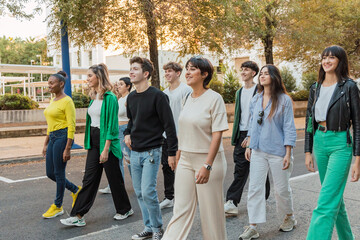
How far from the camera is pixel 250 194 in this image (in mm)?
4238

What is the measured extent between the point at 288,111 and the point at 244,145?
103cm

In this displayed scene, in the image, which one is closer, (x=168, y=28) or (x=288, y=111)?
(x=288, y=111)

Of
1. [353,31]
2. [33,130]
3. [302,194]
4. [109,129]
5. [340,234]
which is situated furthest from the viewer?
[353,31]

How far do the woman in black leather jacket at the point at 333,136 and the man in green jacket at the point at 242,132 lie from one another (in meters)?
1.65

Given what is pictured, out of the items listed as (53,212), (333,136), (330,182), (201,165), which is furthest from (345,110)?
(53,212)

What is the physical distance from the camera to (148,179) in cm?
412

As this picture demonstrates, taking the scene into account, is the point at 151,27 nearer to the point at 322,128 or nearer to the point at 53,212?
the point at 53,212

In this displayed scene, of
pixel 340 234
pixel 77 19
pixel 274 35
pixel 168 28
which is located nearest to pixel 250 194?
pixel 340 234

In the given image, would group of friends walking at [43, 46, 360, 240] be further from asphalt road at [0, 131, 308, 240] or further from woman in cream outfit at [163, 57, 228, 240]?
asphalt road at [0, 131, 308, 240]

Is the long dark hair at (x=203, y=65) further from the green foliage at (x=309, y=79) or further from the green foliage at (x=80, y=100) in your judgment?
the green foliage at (x=309, y=79)

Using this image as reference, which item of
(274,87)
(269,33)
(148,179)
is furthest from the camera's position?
(269,33)

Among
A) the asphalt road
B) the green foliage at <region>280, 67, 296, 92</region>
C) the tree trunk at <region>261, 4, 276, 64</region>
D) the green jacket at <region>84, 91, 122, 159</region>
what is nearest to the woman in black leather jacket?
the asphalt road

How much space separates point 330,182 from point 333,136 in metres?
0.40

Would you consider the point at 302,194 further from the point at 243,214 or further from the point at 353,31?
the point at 353,31
